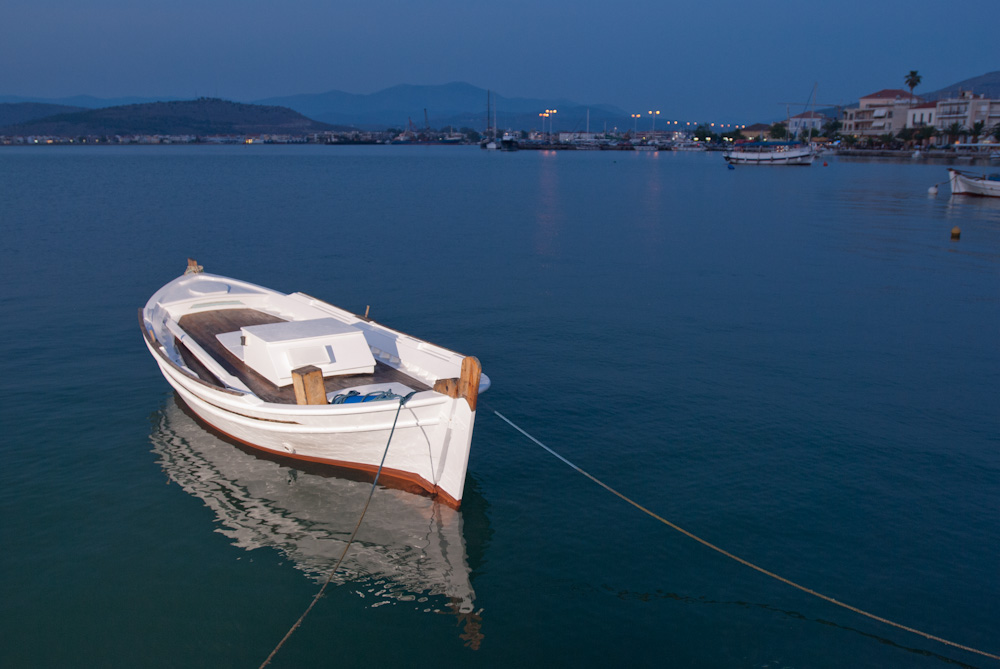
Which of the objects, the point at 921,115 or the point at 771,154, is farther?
the point at 921,115

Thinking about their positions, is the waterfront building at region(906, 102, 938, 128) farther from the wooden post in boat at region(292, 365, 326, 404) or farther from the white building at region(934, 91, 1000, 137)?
the wooden post in boat at region(292, 365, 326, 404)

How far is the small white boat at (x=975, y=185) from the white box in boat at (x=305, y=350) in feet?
239

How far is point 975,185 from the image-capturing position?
67.1m

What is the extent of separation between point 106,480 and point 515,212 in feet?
160

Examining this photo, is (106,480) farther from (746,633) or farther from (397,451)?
(746,633)

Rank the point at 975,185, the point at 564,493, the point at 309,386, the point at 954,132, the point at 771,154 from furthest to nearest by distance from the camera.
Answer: the point at 954,132 < the point at 771,154 < the point at 975,185 < the point at 564,493 < the point at 309,386

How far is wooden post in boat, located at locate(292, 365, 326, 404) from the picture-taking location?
12.3 meters

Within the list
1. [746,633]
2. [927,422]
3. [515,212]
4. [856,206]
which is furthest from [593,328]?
[856,206]

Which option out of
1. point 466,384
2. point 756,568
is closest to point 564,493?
point 466,384

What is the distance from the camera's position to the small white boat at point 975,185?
65.9 metres

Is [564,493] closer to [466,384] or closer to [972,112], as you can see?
[466,384]

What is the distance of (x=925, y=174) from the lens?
339ft

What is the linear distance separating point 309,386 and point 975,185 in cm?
7579

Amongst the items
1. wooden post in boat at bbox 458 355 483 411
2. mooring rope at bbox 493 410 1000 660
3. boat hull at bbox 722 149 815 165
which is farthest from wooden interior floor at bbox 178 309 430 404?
boat hull at bbox 722 149 815 165
